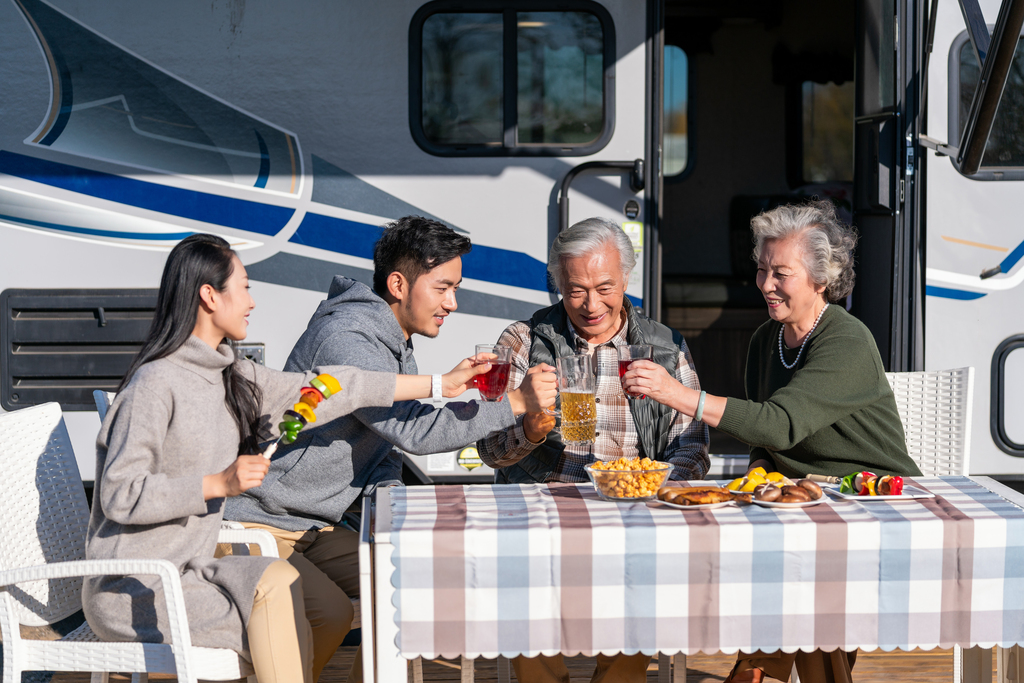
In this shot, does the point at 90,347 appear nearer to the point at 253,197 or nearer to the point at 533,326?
the point at 253,197

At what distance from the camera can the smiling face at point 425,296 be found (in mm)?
2707

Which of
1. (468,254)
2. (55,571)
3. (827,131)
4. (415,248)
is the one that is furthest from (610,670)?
(827,131)

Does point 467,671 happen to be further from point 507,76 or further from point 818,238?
point 507,76

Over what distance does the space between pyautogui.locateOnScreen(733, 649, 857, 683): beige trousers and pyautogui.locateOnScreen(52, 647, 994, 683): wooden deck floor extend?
34 cm

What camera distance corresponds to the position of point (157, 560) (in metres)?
1.94

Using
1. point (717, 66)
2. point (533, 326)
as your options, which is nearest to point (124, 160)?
point (533, 326)

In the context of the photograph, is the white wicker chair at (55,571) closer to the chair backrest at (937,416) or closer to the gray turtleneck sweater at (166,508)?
the gray turtleneck sweater at (166,508)

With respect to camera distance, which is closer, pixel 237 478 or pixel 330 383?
pixel 237 478

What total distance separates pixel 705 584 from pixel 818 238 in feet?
3.96

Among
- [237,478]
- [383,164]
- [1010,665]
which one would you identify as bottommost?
[1010,665]

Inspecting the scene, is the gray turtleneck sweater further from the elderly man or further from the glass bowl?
the elderly man

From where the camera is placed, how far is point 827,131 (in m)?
6.10

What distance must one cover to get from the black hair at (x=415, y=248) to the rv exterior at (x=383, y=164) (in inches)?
43.6

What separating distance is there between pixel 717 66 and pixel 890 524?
15.6 feet
